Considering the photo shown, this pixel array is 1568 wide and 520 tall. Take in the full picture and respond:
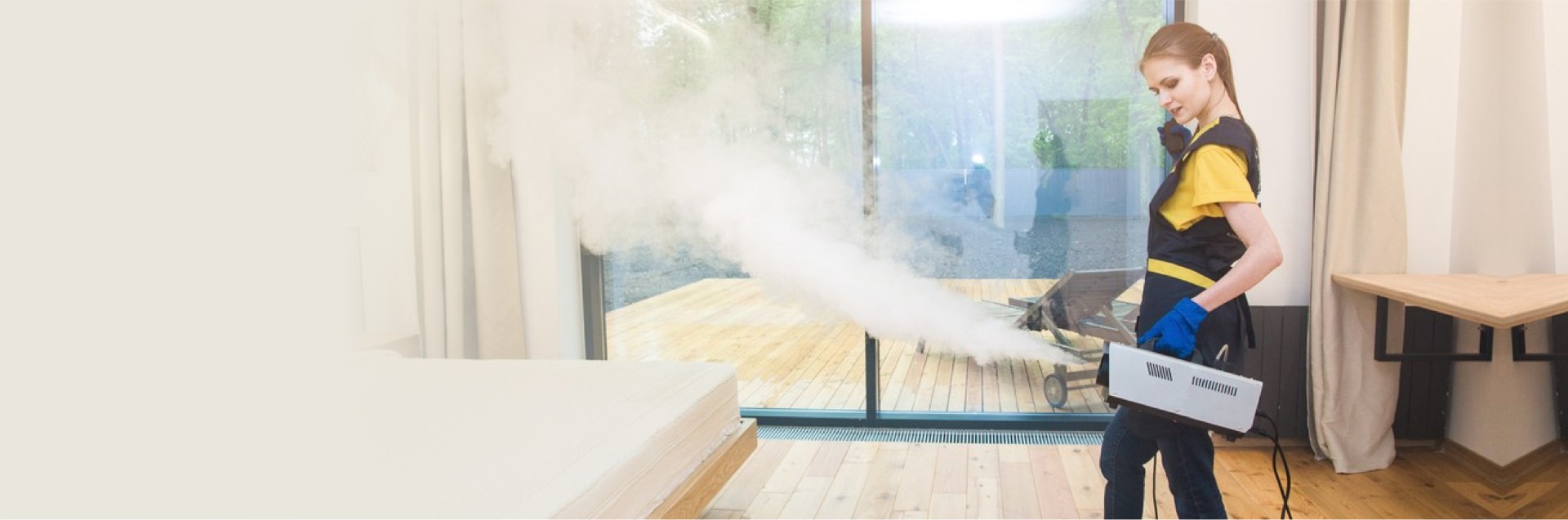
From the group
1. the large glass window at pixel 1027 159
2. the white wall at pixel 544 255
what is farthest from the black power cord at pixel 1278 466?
the white wall at pixel 544 255

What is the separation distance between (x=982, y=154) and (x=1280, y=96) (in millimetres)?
996

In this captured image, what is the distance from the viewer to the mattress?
58.9 inches

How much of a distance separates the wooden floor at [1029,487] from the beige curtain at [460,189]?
46.8 inches

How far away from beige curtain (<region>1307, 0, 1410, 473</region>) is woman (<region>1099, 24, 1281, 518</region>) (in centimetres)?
144

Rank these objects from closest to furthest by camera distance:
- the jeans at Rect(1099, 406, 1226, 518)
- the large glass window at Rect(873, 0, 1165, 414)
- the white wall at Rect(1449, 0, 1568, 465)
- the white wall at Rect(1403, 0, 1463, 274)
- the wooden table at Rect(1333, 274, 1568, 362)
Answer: the jeans at Rect(1099, 406, 1226, 518) < the wooden table at Rect(1333, 274, 1568, 362) < the white wall at Rect(1449, 0, 1568, 465) < the white wall at Rect(1403, 0, 1463, 274) < the large glass window at Rect(873, 0, 1165, 414)

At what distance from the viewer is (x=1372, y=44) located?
270 cm

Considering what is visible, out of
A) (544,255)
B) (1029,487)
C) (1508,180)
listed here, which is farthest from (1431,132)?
(544,255)

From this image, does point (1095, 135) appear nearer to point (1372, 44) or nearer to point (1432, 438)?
point (1372, 44)

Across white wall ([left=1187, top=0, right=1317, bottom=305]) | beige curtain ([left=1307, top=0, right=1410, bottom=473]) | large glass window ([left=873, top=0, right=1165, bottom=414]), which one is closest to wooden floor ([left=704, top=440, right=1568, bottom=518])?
beige curtain ([left=1307, top=0, right=1410, bottom=473])

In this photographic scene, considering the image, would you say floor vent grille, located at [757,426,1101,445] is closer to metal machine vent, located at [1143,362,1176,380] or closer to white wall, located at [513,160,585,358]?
white wall, located at [513,160,585,358]

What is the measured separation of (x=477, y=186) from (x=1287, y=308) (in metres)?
2.91

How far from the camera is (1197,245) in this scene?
1570 mm

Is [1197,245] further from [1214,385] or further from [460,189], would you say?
[460,189]

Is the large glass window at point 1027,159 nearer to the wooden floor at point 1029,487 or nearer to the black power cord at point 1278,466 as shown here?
the wooden floor at point 1029,487
